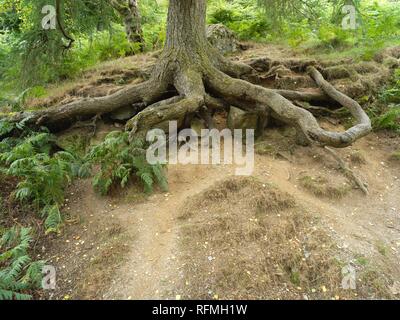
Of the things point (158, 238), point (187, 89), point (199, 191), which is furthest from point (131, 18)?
point (158, 238)

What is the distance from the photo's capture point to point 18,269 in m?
3.41

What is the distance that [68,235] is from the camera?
4.16 metres

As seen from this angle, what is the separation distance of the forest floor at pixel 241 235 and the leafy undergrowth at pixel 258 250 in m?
0.01

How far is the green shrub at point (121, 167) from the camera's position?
4699 mm

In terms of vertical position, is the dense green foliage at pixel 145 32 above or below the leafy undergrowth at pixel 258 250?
above

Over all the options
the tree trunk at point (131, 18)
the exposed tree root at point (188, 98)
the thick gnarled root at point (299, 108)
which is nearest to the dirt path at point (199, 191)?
the thick gnarled root at point (299, 108)

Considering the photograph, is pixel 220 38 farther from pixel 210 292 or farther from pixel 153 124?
pixel 210 292

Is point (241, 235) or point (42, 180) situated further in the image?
point (42, 180)

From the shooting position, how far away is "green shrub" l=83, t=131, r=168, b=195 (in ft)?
15.4

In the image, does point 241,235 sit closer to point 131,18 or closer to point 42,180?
point 42,180

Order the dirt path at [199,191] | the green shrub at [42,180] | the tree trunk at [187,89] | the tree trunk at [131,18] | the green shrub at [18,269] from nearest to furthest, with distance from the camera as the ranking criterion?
the green shrub at [18,269] < the dirt path at [199,191] < the green shrub at [42,180] < the tree trunk at [187,89] < the tree trunk at [131,18]

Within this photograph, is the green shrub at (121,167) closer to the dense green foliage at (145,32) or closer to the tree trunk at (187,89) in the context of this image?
the tree trunk at (187,89)

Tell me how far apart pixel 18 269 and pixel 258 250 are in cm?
268
